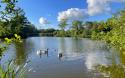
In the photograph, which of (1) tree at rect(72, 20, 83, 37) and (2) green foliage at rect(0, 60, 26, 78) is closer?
(2) green foliage at rect(0, 60, 26, 78)

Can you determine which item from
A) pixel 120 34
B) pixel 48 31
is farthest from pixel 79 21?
pixel 120 34

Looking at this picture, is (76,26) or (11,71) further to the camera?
(76,26)

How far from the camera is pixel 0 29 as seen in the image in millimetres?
4422

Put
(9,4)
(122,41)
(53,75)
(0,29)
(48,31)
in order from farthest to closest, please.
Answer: (48,31)
(122,41)
(53,75)
(0,29)
(9,4)

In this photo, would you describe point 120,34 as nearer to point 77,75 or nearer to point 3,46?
point 77,75

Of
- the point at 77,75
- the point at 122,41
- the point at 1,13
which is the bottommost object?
the point at 77,75

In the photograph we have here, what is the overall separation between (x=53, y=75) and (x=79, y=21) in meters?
95.0

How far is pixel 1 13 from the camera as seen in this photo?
4172 millimetres

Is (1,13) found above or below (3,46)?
above

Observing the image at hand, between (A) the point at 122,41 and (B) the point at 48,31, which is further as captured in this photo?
(B) the point at 48,31

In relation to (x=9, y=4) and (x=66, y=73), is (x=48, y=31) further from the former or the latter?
(x=9, y=4)

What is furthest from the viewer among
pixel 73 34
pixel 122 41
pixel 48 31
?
pixel 48 31

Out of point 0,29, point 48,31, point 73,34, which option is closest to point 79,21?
point 73,34

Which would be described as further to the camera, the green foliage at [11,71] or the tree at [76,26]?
Answer: the tree at [76,26]
